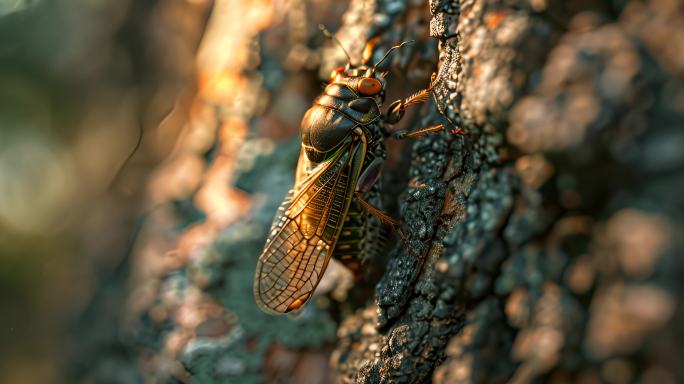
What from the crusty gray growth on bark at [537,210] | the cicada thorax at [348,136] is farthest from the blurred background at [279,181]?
the cicada thorax at [348,136]

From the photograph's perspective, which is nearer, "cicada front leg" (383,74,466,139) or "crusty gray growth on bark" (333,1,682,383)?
Result: "crusty gray growth on bark" (333,1,682,383)

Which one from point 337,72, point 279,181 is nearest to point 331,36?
point 337,72

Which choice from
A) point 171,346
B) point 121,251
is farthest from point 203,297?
point 121,251

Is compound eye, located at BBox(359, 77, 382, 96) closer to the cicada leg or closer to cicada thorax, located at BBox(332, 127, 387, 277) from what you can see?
cicada thorax, located at BBox(332, 127, 387, 277)

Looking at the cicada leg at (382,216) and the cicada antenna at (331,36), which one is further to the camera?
the cicada antenna at (331,36)

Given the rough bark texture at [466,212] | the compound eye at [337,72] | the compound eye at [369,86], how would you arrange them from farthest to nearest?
1. the compound eye at [337,72]
2. the compound eye at [369,86]
3. the rough bark texture at [466,212]

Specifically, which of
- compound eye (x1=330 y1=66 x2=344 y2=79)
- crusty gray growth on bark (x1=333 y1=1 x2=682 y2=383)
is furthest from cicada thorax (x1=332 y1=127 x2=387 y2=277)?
crusty gray growth on bark (x1=333 y1=1 x2=682 y2=383)

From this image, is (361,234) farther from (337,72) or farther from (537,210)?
(537,210)

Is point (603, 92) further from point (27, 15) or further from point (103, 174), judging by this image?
point (27, 15)

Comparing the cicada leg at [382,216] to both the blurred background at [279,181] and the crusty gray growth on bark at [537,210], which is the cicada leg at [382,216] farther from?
the crusty gray growth on bark at [537,210]
